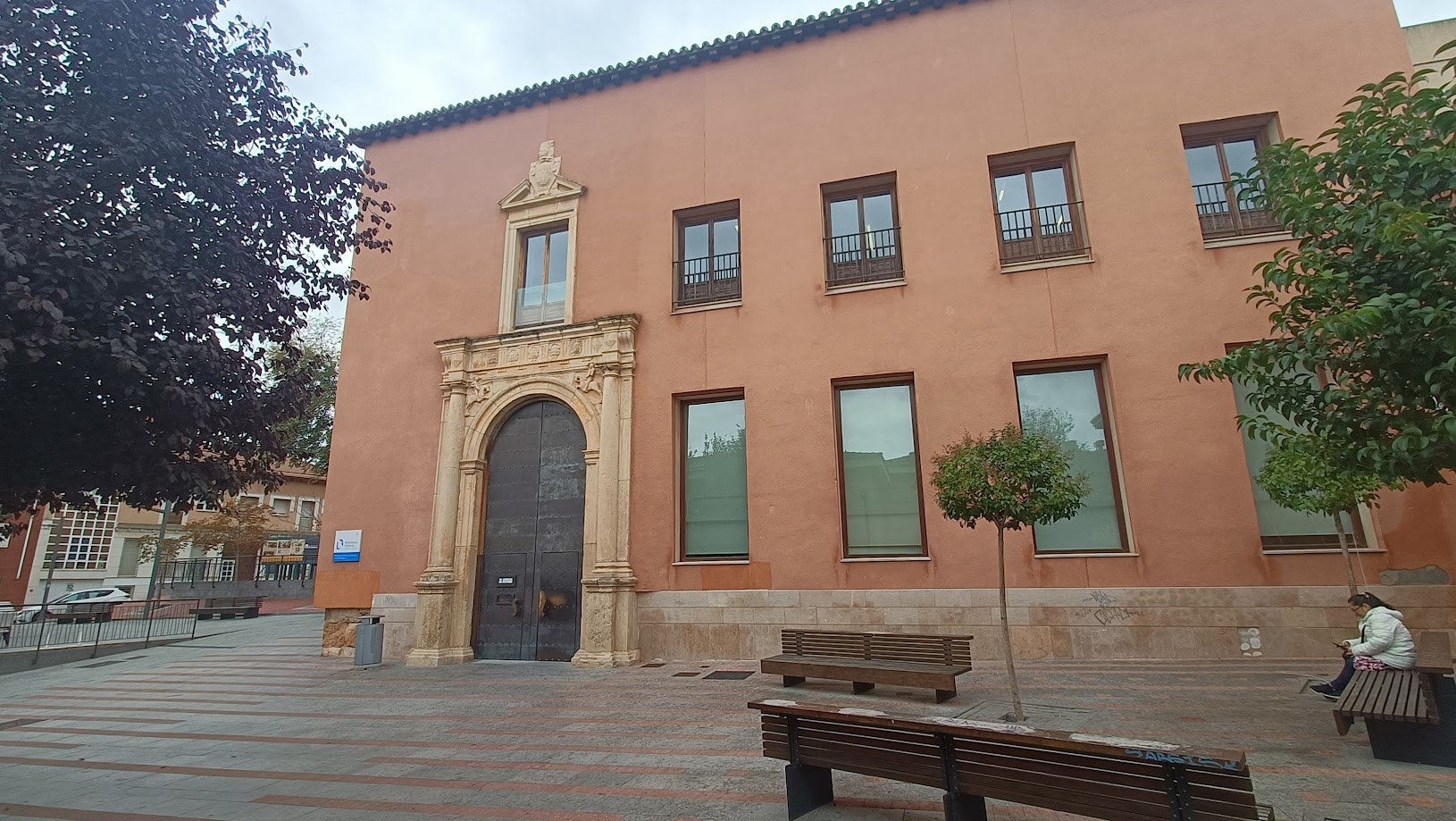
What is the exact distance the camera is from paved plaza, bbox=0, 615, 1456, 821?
482 centimetres

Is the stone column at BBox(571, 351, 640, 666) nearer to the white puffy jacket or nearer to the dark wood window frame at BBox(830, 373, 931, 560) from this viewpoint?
the dark wood window frame at BBox(830, 373, 931, 560)

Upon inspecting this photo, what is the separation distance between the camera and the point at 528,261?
14391 millimetres

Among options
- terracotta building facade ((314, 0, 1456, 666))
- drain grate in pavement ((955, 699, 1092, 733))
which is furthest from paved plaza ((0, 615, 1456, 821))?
terracotta building facade ((314, 0, 1456, 666))

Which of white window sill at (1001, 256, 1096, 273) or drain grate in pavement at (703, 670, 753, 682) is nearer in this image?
drain grate in pavement at (703, 670, 753, 682)

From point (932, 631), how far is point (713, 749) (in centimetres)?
500

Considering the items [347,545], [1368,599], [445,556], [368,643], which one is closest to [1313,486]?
[1368,599]

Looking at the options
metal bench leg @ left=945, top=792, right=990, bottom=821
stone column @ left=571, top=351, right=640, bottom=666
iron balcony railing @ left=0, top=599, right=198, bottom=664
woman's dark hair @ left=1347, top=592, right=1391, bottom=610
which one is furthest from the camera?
iron balcony railing @ left=0, top=599, right=198, bottom=664

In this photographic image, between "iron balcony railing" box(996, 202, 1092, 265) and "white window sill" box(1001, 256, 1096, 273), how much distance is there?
0.10m

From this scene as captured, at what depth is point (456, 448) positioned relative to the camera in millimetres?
13227

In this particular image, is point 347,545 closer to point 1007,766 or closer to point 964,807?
point 964,807

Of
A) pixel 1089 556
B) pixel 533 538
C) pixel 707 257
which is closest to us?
pixel 1089 556

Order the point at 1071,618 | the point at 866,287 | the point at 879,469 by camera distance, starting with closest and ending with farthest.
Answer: the point at 1071,618
the point at 879,469
the point at 866,287

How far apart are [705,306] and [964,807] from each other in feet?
31.7

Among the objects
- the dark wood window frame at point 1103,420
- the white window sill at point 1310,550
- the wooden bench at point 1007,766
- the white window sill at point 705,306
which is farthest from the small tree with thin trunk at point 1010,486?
the white window sill at point 705,306
